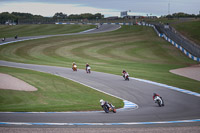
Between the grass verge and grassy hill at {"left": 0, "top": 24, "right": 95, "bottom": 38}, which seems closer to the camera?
the grass verge

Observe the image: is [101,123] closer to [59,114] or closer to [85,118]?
[85,118]

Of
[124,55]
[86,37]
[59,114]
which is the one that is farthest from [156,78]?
[86,37]

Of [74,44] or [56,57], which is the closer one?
[56,57]

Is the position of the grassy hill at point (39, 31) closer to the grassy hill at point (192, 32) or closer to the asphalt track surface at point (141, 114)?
the grassy hill at point (192, 32)

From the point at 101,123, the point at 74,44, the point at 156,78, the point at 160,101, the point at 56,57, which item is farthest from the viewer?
the point at 74,44

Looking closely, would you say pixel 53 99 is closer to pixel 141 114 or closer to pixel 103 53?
pixel 141 114

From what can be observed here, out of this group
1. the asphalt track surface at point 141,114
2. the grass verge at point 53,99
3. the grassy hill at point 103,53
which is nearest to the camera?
the asphalt track surface at point 141,114

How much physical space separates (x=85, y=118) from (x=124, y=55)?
130 feet

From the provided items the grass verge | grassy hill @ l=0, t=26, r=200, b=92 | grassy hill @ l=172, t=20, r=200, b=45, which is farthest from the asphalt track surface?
grassy hill @ l=172, t=20, r=200, b=45

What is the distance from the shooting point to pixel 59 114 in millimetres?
14914

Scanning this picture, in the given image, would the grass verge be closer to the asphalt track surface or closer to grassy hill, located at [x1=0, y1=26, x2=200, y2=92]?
the asphalt track surface

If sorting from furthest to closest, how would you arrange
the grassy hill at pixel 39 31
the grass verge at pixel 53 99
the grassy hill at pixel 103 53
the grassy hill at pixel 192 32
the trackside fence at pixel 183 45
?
the grassy hill at pixel 39 31, the grassy hill at pixel 192 32, the trackside fence at pixel 183 45, the grassy hill at pixel 103 53, the grass verge at pixel 53 99

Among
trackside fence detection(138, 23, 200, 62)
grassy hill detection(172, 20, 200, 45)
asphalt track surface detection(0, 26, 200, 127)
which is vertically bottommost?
asphalt track surface detection(0, 26, 200, 127)

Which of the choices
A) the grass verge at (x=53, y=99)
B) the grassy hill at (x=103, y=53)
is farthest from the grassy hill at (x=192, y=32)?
the grass verge at (x=53, y=99)
